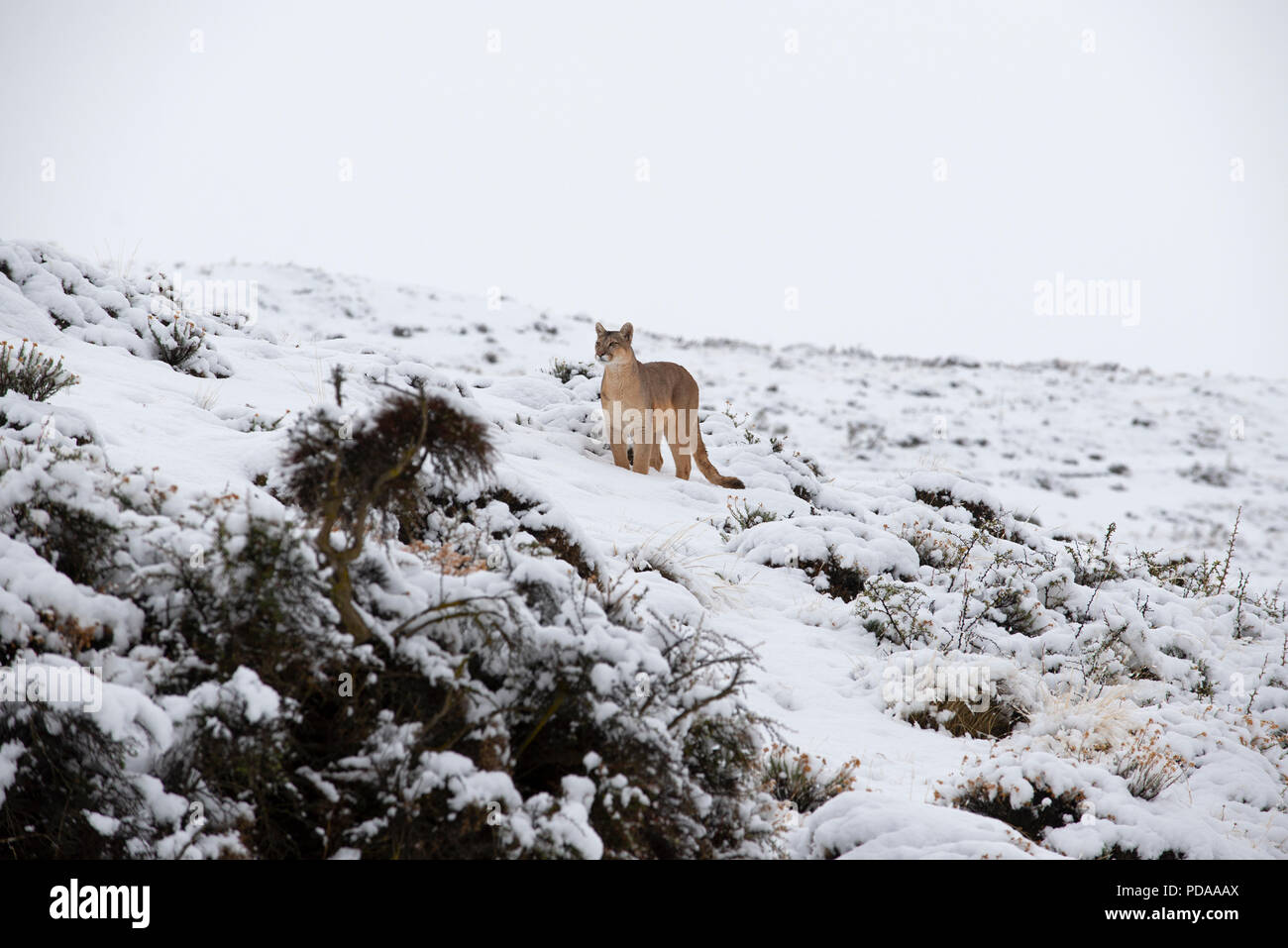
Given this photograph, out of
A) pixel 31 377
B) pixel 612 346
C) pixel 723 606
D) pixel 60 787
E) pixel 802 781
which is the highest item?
pixel 612 346

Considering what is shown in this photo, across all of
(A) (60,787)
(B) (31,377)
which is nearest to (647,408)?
(B) (31,377)

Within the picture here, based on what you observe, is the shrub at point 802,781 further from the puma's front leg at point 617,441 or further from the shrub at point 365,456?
the puma's front leg at point 617,441

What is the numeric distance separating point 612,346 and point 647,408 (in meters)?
0.78

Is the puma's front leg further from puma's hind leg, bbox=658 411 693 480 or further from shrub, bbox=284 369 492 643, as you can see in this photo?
shrub, bbox=284 369 492 643

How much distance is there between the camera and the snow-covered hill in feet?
8.01

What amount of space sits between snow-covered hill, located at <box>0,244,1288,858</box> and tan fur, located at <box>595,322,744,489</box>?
28 cm

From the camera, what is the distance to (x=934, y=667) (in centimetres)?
526

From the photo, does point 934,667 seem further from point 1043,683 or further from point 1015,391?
point 1015,391

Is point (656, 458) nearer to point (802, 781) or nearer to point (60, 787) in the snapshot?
point (802, 781)

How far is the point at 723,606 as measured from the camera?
5750 millimetres

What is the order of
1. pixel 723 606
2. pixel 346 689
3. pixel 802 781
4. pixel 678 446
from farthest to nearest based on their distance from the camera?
1. pixel 678 446
2. pixel 723 606
3. pixel 802 781
4. pixel 346 689
